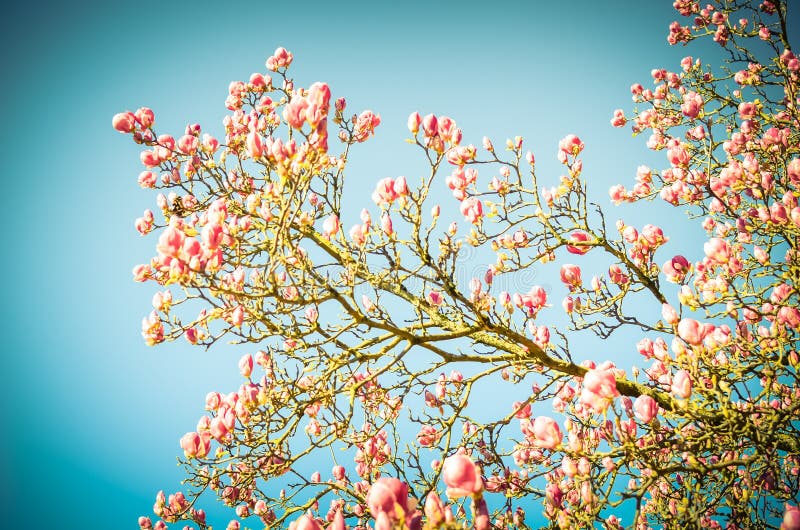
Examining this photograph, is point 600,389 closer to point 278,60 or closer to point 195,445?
point 195,445

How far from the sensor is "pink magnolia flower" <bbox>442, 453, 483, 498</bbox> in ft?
4.67

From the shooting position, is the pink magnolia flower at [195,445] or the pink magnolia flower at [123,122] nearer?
the pink magnolia flower at [195,445]

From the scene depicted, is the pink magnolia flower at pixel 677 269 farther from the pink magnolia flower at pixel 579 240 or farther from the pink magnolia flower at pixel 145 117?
the pink magnolia flower at pixel 145 117

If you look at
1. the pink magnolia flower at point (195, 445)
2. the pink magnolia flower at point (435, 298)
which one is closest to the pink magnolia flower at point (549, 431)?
the pink magnolia flower at point (435, 298)

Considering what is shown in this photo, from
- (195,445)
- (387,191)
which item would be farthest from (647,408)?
(195,445)

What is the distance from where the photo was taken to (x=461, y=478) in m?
1.42

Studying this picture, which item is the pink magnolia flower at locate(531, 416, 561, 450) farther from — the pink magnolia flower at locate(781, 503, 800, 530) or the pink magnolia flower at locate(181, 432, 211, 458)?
the pink magnolia flower at locate(181, 432, 211, 458)

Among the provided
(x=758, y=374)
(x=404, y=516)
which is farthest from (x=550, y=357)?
(x=404, y=516)

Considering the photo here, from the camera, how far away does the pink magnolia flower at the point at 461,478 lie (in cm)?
142

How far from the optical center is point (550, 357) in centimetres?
316

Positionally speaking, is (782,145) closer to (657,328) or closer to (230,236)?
(657,328)

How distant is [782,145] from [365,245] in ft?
11.5

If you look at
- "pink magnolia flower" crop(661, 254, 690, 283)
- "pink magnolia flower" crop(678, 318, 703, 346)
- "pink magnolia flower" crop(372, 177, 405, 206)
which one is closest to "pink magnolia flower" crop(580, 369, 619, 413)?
"pink magnolia flower" crop(678, 318, 703, 346)

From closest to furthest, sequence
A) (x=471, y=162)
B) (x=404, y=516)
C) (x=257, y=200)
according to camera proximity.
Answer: (x=404, y=516), (x=257, y=200), (x=471, y=162)
